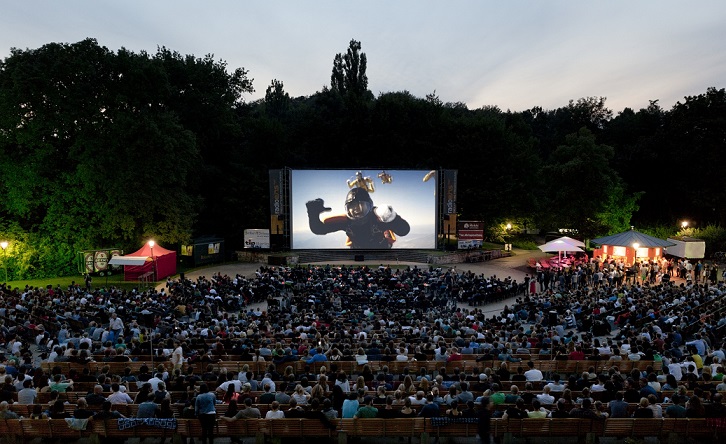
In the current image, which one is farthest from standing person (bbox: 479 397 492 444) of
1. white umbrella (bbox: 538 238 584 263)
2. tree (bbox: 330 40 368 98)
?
tree (bbox: 330 40 368 98)

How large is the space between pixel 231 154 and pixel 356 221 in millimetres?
13996

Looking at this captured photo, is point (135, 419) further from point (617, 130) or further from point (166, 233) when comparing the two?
point (617, 130)

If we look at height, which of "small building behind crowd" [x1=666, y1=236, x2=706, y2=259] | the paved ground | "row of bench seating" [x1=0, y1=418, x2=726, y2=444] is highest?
"small building behind crowd" [x1=666, y1=236, x2=706, y2=259]

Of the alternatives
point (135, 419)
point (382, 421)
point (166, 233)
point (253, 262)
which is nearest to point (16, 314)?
point (135, 419)

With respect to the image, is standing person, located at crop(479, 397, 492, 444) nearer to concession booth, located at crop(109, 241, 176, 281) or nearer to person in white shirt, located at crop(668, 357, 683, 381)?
person in white shirt, located at crop(668, 357, 683, 381)

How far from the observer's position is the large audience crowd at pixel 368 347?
26.8 ft

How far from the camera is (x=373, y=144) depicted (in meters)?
43.7

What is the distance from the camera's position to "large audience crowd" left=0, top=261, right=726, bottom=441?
817 cm

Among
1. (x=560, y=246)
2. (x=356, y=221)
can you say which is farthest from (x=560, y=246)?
(x=356, y=221)

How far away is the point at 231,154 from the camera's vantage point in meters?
40.9

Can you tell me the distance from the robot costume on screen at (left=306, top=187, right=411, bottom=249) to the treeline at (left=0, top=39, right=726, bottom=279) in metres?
5.79

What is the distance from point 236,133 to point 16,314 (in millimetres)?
25355

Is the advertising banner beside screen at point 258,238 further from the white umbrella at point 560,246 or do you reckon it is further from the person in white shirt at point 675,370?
the person in white shirt at point 675,370

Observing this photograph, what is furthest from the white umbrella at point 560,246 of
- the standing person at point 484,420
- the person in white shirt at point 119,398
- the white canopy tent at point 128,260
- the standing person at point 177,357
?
the person in white shirt at point 119,398
